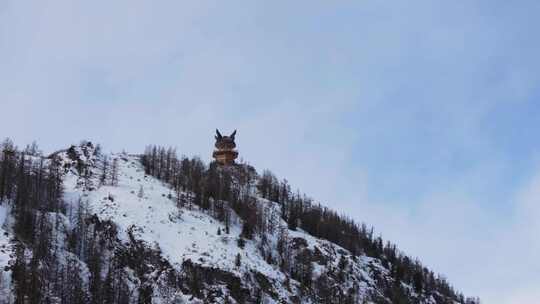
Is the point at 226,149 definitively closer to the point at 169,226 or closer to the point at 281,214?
the point at 281,214

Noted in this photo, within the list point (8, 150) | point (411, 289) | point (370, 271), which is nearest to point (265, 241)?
point (370, 271)

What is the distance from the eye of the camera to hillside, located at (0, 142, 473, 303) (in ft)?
251

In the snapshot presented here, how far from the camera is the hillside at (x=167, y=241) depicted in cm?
7662

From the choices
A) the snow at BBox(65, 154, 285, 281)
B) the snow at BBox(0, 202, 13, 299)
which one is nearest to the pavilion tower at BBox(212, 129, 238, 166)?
the snow at BBox(65, 154, 285, 281)

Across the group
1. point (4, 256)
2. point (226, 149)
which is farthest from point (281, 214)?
point (4, 256)

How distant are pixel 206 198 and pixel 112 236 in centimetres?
2529

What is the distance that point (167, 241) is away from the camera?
8950 centimetres

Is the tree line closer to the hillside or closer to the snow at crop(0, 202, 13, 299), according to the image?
the hillside

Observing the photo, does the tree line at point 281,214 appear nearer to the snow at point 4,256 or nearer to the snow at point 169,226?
the snow at point 169,226

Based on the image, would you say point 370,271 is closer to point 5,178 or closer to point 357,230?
point 357,230

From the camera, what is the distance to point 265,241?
343 feet

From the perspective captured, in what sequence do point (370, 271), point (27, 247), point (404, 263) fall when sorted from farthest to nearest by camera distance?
point (404, 263) < point (370, 271) < point (27, 247)

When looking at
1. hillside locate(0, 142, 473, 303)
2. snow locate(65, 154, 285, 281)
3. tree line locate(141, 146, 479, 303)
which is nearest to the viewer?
hillside locate(0, 142, 473, 303)

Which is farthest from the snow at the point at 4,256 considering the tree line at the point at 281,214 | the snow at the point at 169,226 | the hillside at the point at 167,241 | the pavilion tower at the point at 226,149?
the pavilion tower at the point at 226,149
